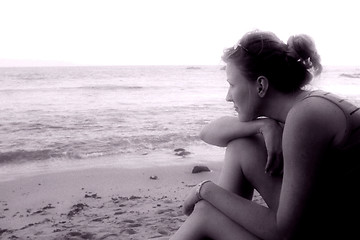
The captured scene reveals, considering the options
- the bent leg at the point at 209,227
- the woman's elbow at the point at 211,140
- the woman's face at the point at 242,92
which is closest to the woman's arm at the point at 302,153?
the bent leg at the point at 209,227

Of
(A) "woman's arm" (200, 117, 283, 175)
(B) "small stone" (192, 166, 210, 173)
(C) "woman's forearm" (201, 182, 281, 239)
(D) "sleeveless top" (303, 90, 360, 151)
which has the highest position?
(D) "sleeveless top" (303, 90, 360, 151)

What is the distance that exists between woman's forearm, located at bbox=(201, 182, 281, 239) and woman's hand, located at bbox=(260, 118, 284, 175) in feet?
0.73

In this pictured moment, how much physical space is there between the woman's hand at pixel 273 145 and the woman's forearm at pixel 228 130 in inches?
1.2

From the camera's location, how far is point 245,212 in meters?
1.78

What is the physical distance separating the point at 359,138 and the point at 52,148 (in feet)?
21.7

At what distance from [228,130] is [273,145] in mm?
340

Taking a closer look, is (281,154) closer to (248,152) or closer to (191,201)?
(248,152)

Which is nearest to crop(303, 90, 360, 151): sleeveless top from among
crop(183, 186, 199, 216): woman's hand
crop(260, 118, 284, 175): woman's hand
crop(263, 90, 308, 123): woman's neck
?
crop(263, 90, 308, 123): woman's neck

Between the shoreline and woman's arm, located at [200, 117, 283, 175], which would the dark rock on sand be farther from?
woman's arm, located at [200, 117, 283, 175]

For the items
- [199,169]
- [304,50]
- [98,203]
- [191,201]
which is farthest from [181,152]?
[304,50]

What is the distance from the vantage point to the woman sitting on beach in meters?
1.52

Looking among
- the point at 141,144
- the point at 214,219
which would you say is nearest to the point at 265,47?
the point at 214,219

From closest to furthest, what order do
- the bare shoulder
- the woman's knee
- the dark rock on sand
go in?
the bare shoulder → the woman's knee → the dark rock on sand

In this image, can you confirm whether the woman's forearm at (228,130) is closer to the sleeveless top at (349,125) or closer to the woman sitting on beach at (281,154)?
the woman sitting on beach at (281,154)
